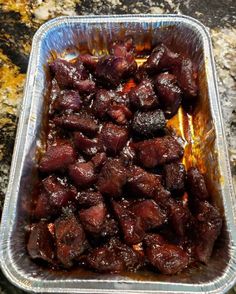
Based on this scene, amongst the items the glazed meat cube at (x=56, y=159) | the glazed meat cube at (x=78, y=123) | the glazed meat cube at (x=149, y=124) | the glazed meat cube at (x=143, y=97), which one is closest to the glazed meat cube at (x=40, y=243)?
the glazed meat cube at (x=56, y=159)

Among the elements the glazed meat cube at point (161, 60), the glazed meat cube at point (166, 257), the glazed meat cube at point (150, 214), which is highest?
the glazed meat cube at point (161, 60)

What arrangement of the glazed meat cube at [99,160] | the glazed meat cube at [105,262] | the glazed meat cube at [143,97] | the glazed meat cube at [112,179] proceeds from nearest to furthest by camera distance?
the glazed meat cube at [105,262] → the glazed meat cube at [112,179] → the glazed meat cube at [99,160] → the glazed meat cube at [143,97]

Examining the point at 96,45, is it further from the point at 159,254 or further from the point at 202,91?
the point at 159,254

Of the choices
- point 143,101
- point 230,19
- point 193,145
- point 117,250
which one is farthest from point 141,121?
point 230,19

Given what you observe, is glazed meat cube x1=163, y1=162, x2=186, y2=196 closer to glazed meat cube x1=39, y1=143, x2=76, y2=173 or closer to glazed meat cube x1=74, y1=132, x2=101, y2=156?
glazed meat cube x1=74, y1=132, x2=101, y2=156

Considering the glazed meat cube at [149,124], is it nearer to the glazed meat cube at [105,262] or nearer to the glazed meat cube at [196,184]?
the glazed meat cube at [196,184]

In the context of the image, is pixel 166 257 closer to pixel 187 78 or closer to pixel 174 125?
pixel 174 125

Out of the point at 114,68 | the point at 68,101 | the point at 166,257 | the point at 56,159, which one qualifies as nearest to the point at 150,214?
the point at 166,257
